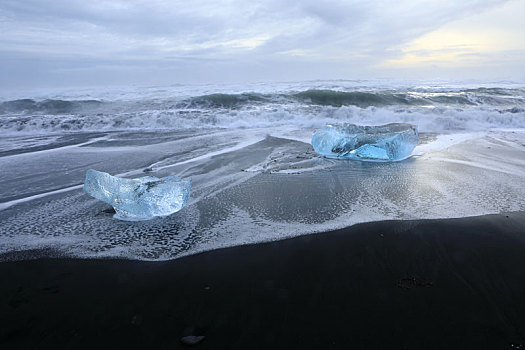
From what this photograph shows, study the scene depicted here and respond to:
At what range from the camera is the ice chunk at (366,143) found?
511 centimetres

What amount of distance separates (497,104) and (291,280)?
15814 mm

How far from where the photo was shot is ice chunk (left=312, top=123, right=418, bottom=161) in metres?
5.11

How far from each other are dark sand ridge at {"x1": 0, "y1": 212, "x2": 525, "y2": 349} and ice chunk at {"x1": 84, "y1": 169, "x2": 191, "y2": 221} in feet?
2.50

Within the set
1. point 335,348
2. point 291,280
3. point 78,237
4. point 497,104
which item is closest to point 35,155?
point 78,237

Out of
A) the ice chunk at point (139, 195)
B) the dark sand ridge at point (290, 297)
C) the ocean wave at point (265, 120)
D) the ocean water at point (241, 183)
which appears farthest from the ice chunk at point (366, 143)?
the ocean wave at point (265, 120)

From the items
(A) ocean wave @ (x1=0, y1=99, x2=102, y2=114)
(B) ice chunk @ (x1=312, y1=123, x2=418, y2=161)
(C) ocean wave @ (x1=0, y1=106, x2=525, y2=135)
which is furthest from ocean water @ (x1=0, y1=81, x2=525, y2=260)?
(A) ocean wave @ (x1=0, y1=99, x2=102, y2=114)

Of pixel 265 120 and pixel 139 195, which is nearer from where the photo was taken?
pixel 139 195

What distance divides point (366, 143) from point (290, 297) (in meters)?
3.92

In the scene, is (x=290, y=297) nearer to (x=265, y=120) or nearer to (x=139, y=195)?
(x=139, y=195)

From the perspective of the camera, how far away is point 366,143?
523 centimetres

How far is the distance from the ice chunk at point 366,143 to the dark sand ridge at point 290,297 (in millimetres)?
2686

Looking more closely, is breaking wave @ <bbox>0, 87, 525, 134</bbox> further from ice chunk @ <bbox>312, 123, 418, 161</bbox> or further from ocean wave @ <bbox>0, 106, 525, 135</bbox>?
ice chunk @ <bbox>312, 123, 418, 161</bbox>

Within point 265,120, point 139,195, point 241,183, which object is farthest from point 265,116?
point 139,195

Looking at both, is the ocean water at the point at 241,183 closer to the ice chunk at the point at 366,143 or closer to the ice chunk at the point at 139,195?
the ice chunk at the point at 139,195
